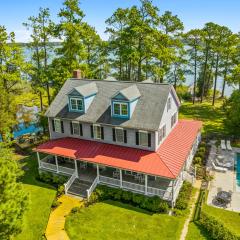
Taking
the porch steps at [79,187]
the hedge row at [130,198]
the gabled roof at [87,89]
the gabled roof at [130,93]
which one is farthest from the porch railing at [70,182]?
the gabled roof at [130,93]

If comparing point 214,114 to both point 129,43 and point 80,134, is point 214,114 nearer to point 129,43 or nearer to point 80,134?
point 129,43

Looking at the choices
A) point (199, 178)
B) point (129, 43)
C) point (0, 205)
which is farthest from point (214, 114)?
point (0, 205)

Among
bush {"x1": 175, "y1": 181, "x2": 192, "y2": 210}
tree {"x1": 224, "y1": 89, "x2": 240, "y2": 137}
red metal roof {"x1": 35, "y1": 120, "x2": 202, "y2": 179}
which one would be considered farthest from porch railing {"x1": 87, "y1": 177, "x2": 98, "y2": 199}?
tree {"x1": 224, "y1": 89, "x2": 240, "y2": 137}

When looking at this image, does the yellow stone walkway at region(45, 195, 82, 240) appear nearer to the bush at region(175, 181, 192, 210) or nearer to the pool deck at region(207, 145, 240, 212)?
the bush at region(175, 181, 192, 210)

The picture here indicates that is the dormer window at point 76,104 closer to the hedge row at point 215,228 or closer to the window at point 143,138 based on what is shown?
the window at point 143,138

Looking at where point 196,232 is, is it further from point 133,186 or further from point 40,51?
point 40,51

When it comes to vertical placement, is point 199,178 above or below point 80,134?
below
